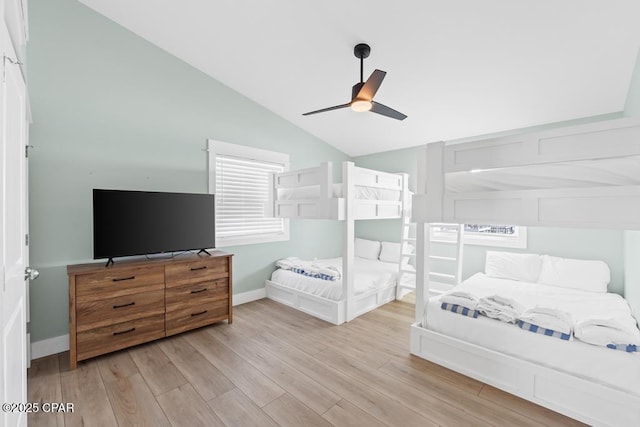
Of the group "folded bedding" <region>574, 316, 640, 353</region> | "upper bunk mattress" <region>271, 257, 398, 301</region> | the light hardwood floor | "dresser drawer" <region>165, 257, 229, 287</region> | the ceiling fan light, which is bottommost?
the light hardwood floor

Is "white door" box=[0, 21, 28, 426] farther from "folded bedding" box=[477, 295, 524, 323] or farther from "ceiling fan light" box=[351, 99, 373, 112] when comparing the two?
"folded bedding" box=[477, 295, 524, 323]

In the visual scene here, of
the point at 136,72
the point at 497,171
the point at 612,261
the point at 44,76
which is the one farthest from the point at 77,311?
the point at 612,261

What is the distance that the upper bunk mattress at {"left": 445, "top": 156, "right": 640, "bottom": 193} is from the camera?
1.48 m

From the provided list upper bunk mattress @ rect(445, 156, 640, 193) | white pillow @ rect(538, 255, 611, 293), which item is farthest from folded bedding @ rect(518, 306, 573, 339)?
white pillow @ rect(538, 255, 611, 293)

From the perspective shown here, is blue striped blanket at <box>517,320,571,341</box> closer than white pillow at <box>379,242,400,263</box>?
Yes

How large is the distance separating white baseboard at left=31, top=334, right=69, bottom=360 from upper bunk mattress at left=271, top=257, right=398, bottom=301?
227 centimetres

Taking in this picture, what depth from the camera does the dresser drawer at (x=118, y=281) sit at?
7.72ft

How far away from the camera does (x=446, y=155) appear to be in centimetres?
206

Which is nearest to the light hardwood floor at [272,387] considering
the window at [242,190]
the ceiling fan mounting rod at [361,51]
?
the window at [242,190]

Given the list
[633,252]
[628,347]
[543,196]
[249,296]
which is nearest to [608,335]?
[628,347]

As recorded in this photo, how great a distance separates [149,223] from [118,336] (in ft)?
3.42

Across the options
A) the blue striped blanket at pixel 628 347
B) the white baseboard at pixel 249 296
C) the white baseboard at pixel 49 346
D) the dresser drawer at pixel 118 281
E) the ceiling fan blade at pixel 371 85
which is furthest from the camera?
the white baseboard at pixel 249 296

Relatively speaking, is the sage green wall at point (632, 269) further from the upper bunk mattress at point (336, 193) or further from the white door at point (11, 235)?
the white door at point (11, 235)

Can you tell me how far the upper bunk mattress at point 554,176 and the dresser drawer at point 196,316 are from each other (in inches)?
104
